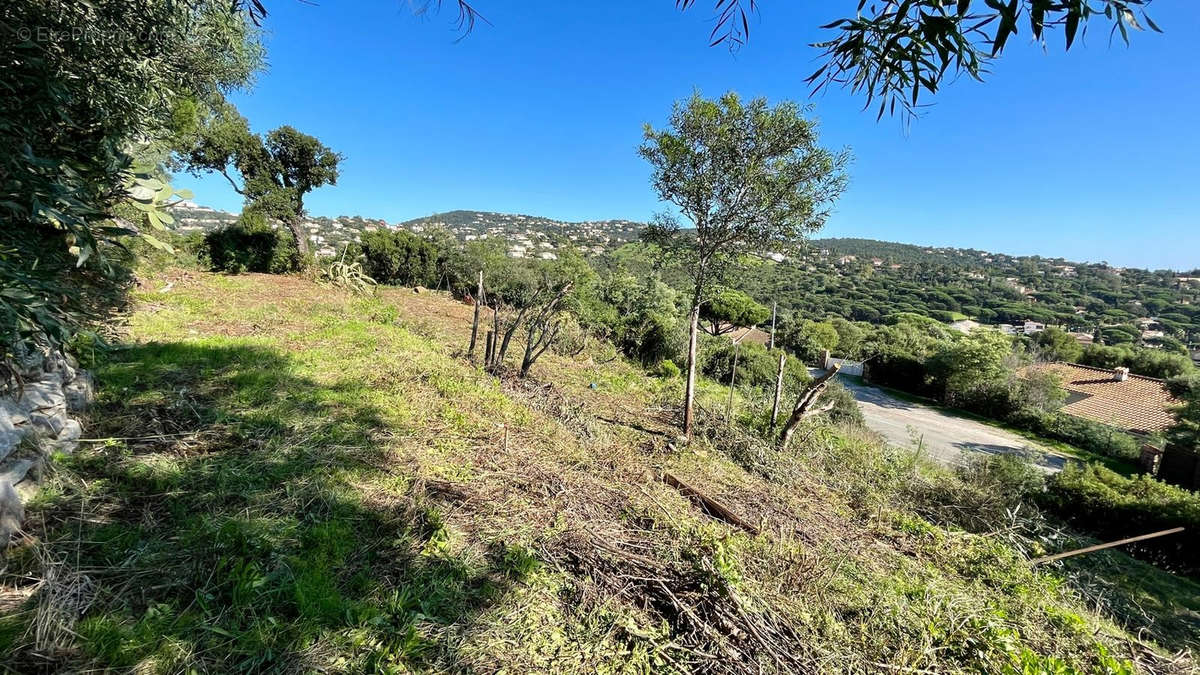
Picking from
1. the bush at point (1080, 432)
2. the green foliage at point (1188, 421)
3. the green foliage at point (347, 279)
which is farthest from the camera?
the bush at point (1080, 432)

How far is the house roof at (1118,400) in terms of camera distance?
17.1 m

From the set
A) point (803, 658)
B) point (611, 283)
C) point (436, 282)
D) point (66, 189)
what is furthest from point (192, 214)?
point (803, 658)

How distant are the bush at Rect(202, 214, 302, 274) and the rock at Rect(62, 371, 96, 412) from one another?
11937 mm

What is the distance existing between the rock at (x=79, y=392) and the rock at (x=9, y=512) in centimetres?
154

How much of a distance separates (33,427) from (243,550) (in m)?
1.66

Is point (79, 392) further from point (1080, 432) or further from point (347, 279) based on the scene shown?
point (1080, 432)

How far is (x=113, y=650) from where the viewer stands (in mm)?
1662

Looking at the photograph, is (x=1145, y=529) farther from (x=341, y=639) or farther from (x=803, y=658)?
(x=341, y=639)

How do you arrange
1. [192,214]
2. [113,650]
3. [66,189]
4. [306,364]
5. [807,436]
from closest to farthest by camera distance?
1. [113,650]
2. [66,189]
3. [306,364]
4. [807,436]
5. [192,214]

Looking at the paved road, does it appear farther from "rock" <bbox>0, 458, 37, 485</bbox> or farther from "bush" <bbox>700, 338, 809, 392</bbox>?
"rock" <bbox>0, 458, 37, 485</bbox>

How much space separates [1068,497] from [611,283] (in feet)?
41.2

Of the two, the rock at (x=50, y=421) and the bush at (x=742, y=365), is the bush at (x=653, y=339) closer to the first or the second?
the bush at (x=742, y=365)

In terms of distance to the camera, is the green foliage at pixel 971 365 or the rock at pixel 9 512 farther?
the green foliage at pixel 971 365

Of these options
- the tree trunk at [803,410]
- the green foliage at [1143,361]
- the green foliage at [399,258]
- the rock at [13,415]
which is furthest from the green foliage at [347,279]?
the green foliage at [1143,361]
